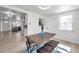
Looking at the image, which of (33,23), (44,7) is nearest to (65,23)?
(44,7)

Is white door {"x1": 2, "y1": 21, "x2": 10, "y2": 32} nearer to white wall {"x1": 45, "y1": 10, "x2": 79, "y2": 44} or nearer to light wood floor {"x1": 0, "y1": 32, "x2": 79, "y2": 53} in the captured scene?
light wood floor {"x1": 0, "y1": 32, "x2": 79, "y2": 53}

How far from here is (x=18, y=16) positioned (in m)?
1.77

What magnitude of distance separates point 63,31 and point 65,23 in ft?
0.58

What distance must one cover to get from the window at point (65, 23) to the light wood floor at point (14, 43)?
0.30 meters

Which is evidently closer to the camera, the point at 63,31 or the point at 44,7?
the point at 44,7

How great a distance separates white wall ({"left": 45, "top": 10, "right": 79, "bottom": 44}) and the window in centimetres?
7

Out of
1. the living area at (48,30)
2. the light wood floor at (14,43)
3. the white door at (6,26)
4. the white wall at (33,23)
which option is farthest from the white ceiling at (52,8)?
the light wood floor at (14,43)

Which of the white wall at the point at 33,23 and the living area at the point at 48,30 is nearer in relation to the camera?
the living area at the point at 48,30

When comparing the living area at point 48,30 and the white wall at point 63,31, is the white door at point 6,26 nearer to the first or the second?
the living area at point 48,30

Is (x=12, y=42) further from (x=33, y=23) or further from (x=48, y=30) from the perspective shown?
(x=48, y=30)

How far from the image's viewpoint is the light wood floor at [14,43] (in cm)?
161

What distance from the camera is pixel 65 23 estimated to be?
1.76 m
